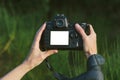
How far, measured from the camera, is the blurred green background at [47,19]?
102 inches

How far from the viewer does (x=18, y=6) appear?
5426 mm

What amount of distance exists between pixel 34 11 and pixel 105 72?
290 cm

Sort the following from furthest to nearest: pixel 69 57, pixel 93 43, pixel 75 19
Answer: pixel 75 19
pixel 69 57
pixel 93 43

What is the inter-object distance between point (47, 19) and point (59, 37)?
2210 millimetres

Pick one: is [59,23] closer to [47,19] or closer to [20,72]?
[20,72]

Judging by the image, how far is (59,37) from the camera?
6.15 feet

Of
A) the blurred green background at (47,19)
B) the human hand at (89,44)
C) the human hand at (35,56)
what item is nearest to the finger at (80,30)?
the human hand at (89,44)

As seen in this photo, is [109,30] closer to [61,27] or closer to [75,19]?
[75,19]

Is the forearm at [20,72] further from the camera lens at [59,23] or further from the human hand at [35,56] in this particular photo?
the camera lens at [59,23]

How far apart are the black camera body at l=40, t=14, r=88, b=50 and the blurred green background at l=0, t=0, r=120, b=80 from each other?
65 cm

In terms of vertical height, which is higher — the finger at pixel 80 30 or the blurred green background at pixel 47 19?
the finger at pixel 80 30

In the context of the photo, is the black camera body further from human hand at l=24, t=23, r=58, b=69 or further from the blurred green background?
the blurred green background

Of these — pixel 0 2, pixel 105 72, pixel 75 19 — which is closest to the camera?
pixel 105 72

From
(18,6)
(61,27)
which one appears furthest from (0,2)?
(61,27)
